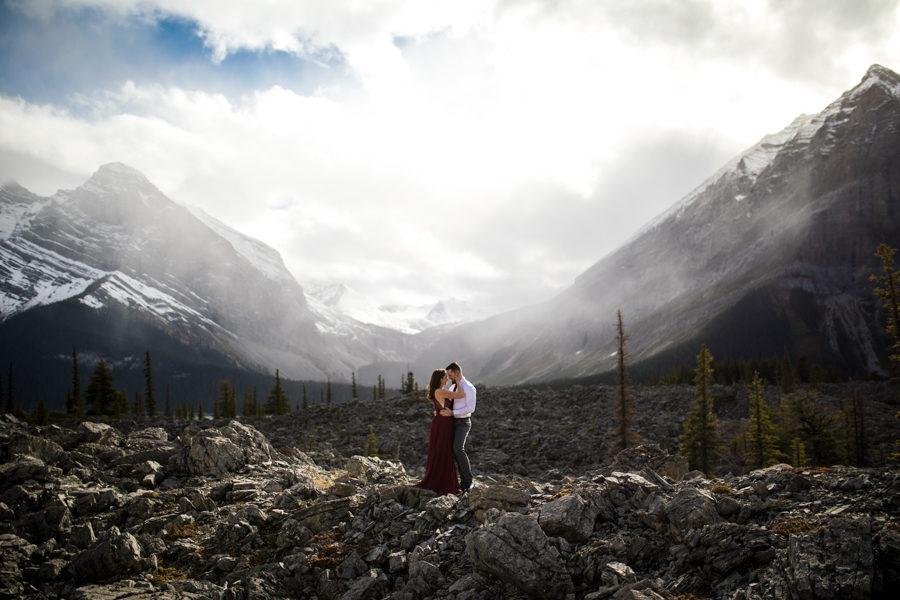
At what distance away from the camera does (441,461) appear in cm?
1551

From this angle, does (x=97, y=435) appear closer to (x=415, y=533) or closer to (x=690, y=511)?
(x=415, y=533)

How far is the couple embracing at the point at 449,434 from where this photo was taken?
599 inches

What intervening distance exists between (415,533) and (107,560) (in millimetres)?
7904

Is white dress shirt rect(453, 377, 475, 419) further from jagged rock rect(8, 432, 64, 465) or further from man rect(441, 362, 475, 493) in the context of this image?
jagged rock rect(8, 432, 64, 465)

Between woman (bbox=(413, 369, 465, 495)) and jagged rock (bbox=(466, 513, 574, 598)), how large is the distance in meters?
4.14

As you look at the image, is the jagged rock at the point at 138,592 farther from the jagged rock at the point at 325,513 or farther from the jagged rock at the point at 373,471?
A: the jagged rock at the point at 373,471

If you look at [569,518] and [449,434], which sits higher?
[449,434]

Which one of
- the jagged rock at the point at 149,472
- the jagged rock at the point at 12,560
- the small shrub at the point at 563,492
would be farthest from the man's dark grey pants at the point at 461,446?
the jagged rock at the point at 149,472

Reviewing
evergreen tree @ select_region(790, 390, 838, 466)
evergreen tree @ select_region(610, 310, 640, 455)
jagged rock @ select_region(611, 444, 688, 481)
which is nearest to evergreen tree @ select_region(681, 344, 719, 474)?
evergreen tree @ select_region(610, 310, 640, 455)

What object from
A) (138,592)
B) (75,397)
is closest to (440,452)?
(138,592)

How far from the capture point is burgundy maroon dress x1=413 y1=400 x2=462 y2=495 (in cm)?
1528

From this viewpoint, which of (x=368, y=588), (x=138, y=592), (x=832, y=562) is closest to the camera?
(x=832, y=562)

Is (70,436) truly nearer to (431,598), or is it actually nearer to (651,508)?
(431,598)

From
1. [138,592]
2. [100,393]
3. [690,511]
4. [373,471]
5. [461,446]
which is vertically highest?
[461,446]
